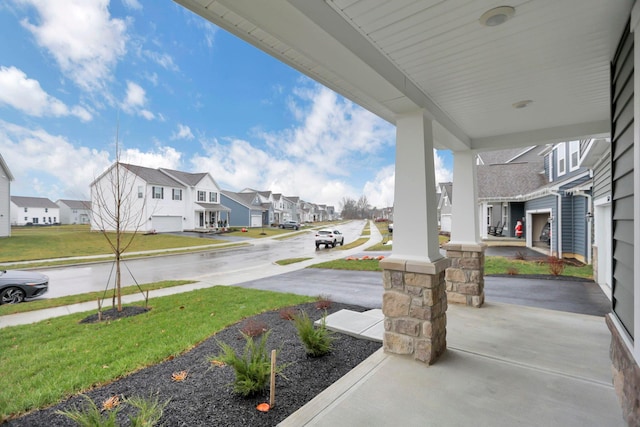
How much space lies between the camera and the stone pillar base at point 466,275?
4801 mm

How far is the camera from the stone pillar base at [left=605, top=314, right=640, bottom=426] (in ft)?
5.37

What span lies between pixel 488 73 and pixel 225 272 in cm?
984

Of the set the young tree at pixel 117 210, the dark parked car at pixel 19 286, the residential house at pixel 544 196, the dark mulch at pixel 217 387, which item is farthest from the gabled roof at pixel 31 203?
the residential house at pixel 544 196

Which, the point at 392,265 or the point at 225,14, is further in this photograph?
the point at 392,265

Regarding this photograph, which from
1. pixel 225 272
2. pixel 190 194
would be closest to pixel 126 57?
pixel 225 272

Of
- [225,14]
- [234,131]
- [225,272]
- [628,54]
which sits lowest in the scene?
[225,272]

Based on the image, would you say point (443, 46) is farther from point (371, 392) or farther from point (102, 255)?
point (102, 255)

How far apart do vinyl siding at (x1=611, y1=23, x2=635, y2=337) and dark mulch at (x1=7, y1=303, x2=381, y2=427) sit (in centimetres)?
230

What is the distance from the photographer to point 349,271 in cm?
971

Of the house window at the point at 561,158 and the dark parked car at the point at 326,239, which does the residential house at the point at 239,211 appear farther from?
the house window at the point at 561,158

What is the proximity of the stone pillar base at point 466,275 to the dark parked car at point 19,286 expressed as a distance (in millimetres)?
9136

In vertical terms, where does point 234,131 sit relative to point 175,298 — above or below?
above

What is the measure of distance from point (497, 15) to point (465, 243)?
3.82 m

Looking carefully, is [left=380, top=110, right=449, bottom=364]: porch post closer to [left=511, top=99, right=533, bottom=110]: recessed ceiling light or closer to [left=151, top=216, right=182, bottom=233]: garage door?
[left=511, top=99, right=533, bottom=110]: recessed ceiling light
